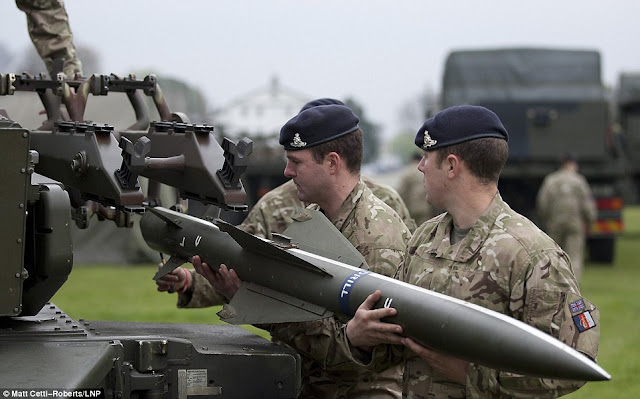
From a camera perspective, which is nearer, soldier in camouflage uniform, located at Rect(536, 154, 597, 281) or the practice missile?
the practice missile

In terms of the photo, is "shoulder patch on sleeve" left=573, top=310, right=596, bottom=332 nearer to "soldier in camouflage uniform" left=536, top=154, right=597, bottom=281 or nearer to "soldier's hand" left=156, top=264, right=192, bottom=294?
"soldier's hand" left=156, top=264, right=192, bottom=294

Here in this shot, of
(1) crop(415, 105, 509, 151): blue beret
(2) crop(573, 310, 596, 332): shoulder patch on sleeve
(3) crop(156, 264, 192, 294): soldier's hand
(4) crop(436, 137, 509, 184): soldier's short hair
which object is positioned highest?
(1) crop(415, 105, 509, 151): blue beret

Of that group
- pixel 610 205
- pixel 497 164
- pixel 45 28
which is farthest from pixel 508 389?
pixel 610 205

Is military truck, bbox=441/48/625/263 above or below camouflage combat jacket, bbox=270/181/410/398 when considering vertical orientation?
below

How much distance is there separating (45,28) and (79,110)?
1914mm

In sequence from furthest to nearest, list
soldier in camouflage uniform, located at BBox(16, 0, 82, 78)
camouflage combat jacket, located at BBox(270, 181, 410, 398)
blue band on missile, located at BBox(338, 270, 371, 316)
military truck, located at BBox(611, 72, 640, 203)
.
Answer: military truck, located at BBox(611, 72, 640, 203), soldier in camouflage uniform, located at BBox(16, 0, 82, 78), camouflage combat jacket, located at BBox(270, 181, 410, 398), blue band on missile, located at BBox(338, 270, 371, 316)

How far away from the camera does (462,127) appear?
379 centimetres

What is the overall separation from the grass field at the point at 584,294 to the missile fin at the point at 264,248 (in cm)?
471

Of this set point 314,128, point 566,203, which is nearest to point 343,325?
point 314,128

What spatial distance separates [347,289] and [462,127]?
707 mm

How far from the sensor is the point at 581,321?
3514mm

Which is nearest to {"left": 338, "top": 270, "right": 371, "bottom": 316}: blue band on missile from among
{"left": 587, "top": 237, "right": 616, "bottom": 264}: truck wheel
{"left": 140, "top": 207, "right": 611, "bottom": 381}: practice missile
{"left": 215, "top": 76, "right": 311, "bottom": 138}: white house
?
{"left": 140, "top": 207, "right": 611, "bottom": 381}: practice missile

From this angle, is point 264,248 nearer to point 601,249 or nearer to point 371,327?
point 371,327

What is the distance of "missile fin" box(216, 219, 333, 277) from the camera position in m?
4.22
